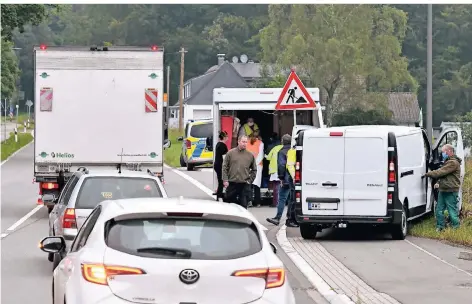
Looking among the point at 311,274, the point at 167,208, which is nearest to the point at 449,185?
the point at 311,274

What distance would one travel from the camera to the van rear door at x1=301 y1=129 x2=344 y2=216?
19.0 meters

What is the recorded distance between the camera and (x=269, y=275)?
7703 mm

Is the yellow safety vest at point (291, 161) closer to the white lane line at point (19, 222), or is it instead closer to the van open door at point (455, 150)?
the van open door at point (455, 150)

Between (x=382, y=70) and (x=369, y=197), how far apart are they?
228 ft

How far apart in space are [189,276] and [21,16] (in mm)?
42218

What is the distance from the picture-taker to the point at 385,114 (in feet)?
286

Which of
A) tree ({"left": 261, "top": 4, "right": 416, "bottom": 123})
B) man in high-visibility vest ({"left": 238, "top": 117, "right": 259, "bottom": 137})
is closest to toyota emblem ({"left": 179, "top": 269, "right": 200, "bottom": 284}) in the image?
A: man in high-visibility vest ({"left": 238, "top": 117, "right": 259, "bottom": 137})

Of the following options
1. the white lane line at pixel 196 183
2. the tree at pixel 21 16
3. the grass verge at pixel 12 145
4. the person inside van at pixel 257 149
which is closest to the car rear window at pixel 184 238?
the person inside van at pixel 257 149

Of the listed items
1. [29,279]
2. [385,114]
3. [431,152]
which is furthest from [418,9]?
[29,279]

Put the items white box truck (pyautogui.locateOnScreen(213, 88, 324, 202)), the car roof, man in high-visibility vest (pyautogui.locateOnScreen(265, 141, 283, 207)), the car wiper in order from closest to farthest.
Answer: the car wiper < the car roof < man in high-visibility vest (pyautogui.locateOnScreen(265, 141, 283, 207)) < white box truck (pyautogui.locateOnScreen(213, 88, 324, 202))

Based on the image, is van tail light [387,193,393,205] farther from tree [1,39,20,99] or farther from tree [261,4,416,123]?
tree [261,4,416,123]

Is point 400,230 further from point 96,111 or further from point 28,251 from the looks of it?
point 96,111

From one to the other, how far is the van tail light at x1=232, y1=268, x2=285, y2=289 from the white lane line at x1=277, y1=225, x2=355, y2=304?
178 inches

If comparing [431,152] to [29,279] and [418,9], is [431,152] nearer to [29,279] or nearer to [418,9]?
[29,279]
